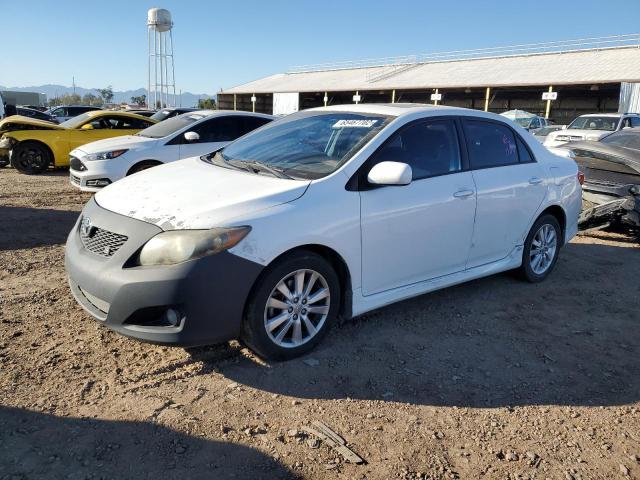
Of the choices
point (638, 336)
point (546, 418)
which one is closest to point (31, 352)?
point (546, 418)

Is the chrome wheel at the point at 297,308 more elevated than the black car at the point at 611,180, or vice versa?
the black car at the point at 611,180

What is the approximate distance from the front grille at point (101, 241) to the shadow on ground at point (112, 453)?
976 mm

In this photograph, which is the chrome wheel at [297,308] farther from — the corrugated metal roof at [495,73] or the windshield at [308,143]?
the corrugated metal roof at [495,73]

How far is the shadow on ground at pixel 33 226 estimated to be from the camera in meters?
5.85

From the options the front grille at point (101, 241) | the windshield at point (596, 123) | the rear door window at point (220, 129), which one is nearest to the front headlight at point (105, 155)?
the rear door window at point (220, 129)

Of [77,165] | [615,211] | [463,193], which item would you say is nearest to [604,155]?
[615,211]

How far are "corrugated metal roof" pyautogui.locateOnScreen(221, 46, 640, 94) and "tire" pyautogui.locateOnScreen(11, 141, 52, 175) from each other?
2990cm

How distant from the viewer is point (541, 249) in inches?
207

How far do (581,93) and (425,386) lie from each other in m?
40.5

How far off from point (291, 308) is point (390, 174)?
3.60 feet

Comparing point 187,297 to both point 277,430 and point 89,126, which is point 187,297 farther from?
point 89,126

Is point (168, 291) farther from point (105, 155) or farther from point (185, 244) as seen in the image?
point (105, 155)

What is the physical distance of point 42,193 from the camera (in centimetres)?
897

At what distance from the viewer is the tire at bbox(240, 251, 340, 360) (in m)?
3.16
